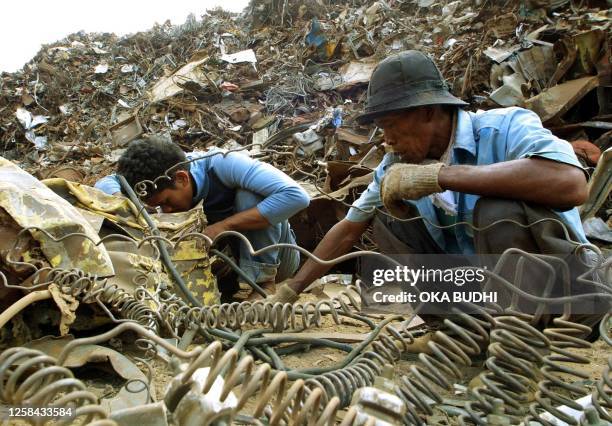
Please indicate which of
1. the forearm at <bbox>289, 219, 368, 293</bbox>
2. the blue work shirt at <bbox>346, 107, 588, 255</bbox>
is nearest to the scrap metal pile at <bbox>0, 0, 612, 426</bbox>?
the forearm at <bbox>289, 219, 368, 293</bbox>

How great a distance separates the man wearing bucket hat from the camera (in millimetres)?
1595

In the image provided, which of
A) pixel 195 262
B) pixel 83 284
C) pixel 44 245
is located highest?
pixel 44 245

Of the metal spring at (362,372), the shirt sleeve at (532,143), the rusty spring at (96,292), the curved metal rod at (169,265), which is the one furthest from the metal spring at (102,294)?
the shirt sleeve at (532,143)

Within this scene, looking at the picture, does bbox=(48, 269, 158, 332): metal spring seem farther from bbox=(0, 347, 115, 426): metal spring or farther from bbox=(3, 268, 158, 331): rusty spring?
bbox=(0, 347, 115, 426): metal spring

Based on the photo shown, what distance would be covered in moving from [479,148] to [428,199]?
0.27 m

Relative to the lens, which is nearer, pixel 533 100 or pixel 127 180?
pixel 127 180

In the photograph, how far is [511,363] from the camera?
103 cm

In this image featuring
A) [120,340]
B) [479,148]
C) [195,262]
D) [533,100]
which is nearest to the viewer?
[120,340]

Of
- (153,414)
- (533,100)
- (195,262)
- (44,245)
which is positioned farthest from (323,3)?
(153,414)

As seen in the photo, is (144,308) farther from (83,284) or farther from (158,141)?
(158,141)

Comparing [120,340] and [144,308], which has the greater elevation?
[144,308]

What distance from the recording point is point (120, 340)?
1.65 metres

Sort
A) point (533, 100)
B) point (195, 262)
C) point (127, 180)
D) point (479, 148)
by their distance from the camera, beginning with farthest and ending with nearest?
point (533, 100), point (127, 180), point (195, 262), point (479, 148)

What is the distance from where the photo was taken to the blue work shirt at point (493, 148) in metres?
1.65
